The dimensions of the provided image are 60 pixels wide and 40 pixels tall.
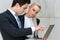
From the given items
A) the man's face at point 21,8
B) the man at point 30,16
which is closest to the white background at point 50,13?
the man at point 30,16

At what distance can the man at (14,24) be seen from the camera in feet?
4.04

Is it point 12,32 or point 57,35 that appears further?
point 57,35

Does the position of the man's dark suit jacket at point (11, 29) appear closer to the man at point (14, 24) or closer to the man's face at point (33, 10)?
the man at point (14, 24)

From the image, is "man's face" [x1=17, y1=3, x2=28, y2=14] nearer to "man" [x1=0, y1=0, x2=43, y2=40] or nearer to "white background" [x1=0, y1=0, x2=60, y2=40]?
"man" [x1=0, y1=0, x2=43, y2=40]

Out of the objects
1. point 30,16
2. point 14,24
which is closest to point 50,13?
point 30,16

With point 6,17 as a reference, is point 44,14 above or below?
below

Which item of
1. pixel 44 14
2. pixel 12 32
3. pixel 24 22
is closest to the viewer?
pixel 12 32

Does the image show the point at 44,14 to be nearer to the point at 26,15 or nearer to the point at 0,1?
the point at 0,1

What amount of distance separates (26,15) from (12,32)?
191 mm

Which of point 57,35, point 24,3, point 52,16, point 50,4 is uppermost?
point 24,3

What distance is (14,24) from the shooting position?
4.15 feet

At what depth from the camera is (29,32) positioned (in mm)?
1233

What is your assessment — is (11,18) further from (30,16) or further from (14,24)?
(30,16)

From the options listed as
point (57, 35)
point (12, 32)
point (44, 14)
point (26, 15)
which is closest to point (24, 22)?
point (26, 15)
